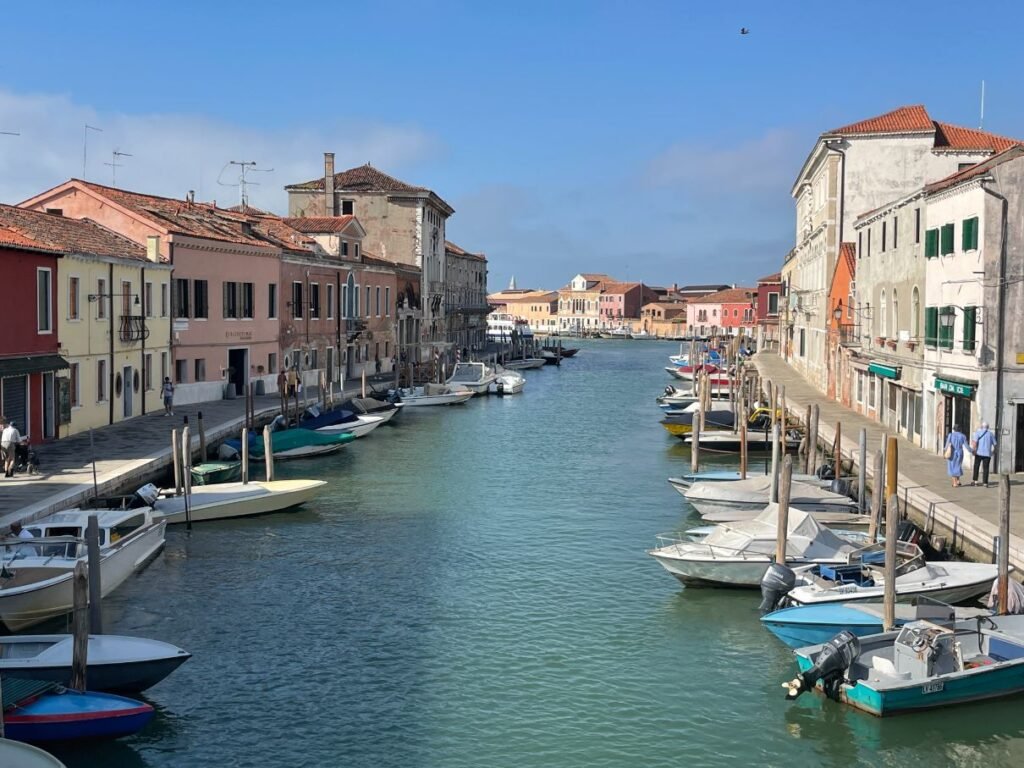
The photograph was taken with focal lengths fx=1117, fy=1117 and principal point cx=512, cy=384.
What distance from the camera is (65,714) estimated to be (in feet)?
36.1

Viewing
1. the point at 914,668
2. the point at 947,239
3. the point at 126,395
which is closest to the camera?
the point at 914,668

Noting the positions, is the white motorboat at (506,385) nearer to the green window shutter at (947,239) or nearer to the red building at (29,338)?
the red building at (29,338)

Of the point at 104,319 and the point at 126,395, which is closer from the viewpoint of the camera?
the point at 104,319

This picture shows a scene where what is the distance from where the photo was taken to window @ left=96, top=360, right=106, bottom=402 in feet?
93.9

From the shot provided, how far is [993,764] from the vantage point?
11.4 m

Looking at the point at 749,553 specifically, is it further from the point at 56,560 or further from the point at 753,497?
the point at 56,560

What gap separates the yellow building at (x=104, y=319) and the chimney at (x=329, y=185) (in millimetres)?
25288

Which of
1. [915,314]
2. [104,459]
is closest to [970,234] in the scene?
[915,314]

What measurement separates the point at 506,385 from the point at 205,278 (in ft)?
73.7

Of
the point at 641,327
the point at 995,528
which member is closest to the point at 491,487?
the point at 995,528

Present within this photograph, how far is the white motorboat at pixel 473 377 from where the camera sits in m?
53.8

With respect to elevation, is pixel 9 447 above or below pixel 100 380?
below

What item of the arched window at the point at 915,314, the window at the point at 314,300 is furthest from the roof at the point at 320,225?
the arched window at the point at 915,314

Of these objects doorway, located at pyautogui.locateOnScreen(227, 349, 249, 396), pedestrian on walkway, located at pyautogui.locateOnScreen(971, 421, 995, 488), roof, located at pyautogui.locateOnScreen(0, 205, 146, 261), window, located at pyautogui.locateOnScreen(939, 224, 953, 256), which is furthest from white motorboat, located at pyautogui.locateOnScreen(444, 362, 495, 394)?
pedestrian on walkway, located at pyautogui.locateOnScreen(971, 421, 995, 488)
